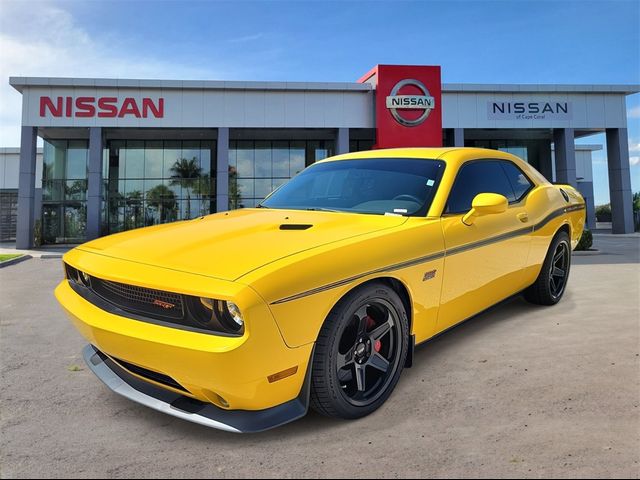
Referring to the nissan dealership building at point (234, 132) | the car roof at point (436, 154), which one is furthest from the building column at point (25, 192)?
the car roof at point (436, 154)

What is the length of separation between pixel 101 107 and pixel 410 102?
13.4m

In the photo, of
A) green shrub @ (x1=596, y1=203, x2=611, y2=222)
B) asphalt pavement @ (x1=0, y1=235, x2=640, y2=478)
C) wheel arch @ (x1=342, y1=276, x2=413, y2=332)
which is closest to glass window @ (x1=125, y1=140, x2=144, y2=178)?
asphalt pavement @ (x1=0, y1=235, x2=640, y2=478)

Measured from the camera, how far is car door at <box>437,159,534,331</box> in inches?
114

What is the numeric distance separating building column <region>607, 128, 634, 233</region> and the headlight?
82.4 feet

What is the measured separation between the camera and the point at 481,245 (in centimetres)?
313

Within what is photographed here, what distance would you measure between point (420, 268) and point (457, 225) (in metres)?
0.57

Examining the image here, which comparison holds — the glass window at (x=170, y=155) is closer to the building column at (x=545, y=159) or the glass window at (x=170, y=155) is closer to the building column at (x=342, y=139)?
the building column at (x=342, y=139)

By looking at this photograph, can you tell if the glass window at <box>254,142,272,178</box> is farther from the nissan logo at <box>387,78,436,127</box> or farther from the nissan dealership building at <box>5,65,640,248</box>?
the nissan logo at <box>387,78,436,127</box>

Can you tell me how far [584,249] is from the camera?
36.5 feet

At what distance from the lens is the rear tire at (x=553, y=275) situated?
4324 mm

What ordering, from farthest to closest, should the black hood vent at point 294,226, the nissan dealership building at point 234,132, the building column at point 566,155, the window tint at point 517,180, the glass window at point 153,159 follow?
the glass window at point 153,159
the building column at point 566,155
the nissan dealership building at point 234,132
the window tint at point 517,180
the black hood vent at point 294,226

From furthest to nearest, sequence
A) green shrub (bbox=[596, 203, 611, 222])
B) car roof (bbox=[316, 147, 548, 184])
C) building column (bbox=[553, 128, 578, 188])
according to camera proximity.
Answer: green shrub (bbox=[596, 203, 611, 222])
building column (bbox=[553, 128, 578, 188])
car roof (bbox=[316, 147, 548, 184])

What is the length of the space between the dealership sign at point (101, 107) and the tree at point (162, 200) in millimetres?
4967

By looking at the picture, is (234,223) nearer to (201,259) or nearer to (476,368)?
(201,259)
